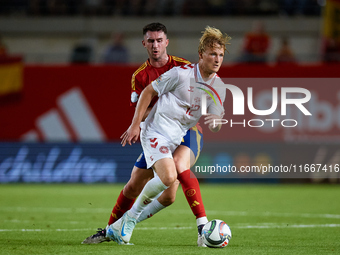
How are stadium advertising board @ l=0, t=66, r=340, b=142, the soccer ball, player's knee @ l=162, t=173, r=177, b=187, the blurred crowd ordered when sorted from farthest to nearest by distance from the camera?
the blurred crowd < stadium advertising board @ l=0, t=66, r=340, b=142 < player's knee @ l=162, t=173, r=177, b=187 < the soccer ball

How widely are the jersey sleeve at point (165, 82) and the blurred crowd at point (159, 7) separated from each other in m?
12.9

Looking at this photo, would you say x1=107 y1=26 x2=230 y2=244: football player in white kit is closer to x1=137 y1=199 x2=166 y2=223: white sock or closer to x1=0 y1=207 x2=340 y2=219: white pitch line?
x1=137 y1=199 x2=166 y2=223: white sock

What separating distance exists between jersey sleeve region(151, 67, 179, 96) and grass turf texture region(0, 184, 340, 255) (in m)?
1.57

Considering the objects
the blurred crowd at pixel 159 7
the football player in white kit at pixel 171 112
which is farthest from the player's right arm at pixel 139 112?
the blurred crowd at pixel 159 7

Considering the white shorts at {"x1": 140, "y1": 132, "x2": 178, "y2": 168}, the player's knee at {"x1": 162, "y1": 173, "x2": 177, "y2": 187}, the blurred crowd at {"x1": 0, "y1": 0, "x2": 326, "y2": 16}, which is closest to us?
the player's knee at {"x1": 162, "y1": 173, "x2": 177, "y2": 187}

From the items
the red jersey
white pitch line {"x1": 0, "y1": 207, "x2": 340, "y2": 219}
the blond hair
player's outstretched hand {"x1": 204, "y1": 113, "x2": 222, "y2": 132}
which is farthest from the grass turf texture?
the blond hair

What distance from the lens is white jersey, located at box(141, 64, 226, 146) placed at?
245 inches

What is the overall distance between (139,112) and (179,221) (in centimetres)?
296

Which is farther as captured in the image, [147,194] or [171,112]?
[171,112]

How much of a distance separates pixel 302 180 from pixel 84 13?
8.51m

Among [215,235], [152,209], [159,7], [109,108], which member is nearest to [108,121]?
[109,108]

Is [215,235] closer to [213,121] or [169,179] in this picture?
[169,179]

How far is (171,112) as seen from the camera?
632cm

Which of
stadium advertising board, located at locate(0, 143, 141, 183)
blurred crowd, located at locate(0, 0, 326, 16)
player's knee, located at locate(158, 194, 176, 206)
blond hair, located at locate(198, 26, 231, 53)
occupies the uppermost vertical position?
blond hair, located at locate(198, 26, 231, 53)
